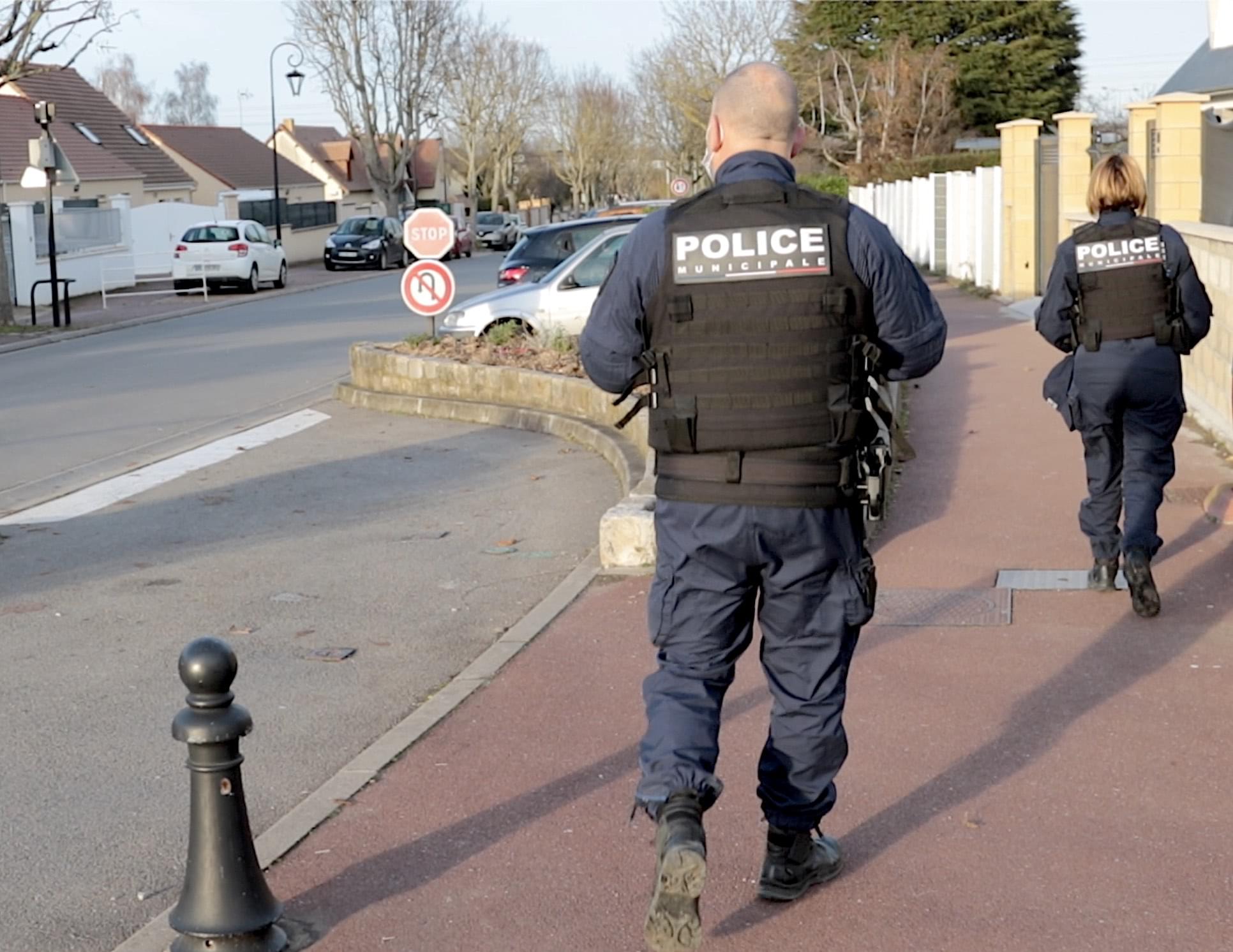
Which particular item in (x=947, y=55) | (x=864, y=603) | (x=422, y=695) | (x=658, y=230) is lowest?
(x=422, y=695)

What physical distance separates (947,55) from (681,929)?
56.1 metres

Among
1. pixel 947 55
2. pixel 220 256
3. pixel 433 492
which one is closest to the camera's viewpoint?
pixel 433 492

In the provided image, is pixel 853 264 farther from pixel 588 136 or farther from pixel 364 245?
pixel 588 136

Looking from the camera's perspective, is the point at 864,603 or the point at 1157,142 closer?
the point at 864,603

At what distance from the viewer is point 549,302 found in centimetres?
1731

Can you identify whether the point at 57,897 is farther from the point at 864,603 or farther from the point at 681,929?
the point at 864,603

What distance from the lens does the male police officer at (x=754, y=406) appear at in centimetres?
388

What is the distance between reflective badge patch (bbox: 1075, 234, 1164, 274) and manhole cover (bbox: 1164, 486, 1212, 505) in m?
2.67

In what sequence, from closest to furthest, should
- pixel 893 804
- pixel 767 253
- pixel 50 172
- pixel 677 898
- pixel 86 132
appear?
pixel 677 898 < pixel 767 253 < pixel 893 804 < pixel 50 172 < pixel 86 132

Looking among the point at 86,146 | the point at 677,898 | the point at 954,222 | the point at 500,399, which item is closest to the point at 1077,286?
the point at 677,898

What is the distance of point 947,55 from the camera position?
56656mm

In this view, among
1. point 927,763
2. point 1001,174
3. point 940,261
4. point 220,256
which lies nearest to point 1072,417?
point 927,763

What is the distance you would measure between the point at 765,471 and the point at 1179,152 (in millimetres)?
15529

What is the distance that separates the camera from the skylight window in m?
50.6
